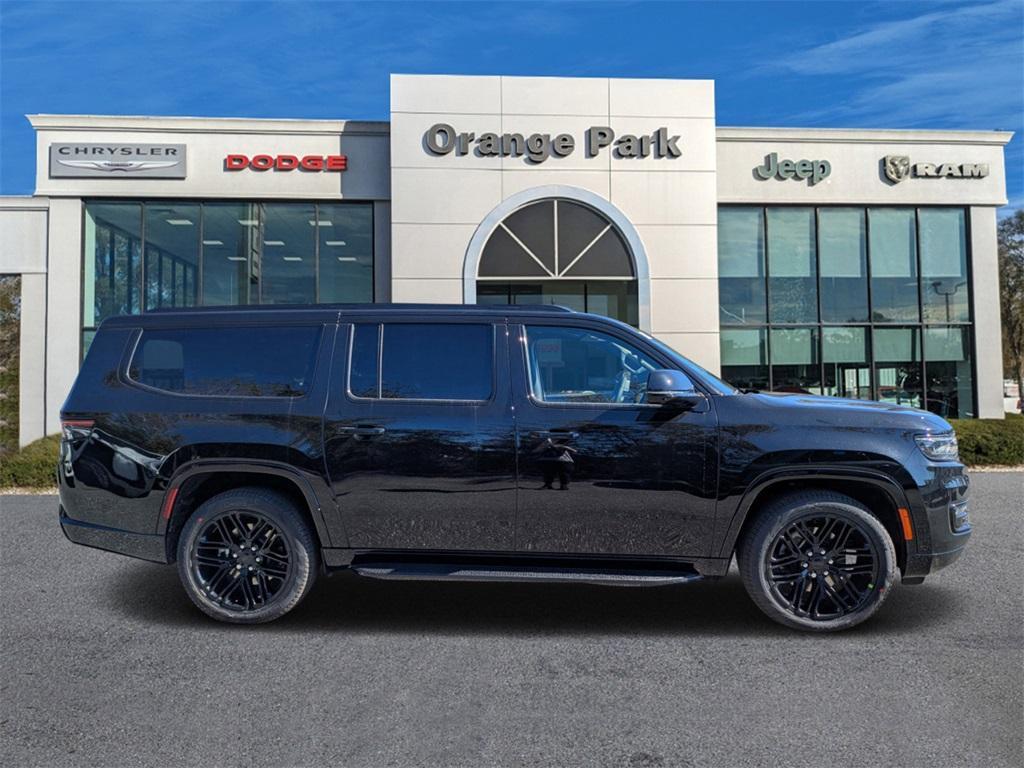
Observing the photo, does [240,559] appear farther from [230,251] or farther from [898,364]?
[898,364]

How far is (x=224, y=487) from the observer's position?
4738mm

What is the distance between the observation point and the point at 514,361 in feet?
15.1

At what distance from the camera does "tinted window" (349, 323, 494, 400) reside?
4.59 m

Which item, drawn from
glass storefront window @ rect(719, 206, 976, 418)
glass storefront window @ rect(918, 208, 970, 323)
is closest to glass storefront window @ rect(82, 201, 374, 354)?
glass storefront window @ rect(719, 206, 976, 418)

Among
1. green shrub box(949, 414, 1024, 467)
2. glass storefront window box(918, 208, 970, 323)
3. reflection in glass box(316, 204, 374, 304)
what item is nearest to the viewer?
green shrub box(949, 414, 1024, 467)

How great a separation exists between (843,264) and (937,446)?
46.0 ft

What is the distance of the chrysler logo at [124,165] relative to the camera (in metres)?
15.4

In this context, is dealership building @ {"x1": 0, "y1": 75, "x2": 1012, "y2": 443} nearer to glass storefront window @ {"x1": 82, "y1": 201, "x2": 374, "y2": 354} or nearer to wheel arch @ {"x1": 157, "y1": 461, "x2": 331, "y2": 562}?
glass storefront window @ {"x1": 82, "y1": 201, "x2": 374, "y2": 354}

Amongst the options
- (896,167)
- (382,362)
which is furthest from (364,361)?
(896,167)

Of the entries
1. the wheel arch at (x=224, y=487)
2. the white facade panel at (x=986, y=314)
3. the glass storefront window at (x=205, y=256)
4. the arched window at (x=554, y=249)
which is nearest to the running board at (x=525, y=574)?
the wheel arch at (x=224, y=487)

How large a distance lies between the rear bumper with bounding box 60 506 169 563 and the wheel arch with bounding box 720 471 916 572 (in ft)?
11.1

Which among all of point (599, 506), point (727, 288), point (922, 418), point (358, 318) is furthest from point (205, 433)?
point (727, 288)

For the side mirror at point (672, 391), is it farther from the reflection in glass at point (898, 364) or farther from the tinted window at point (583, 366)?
the reflection in glass at point (898, 364)

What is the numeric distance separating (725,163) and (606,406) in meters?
13.8
